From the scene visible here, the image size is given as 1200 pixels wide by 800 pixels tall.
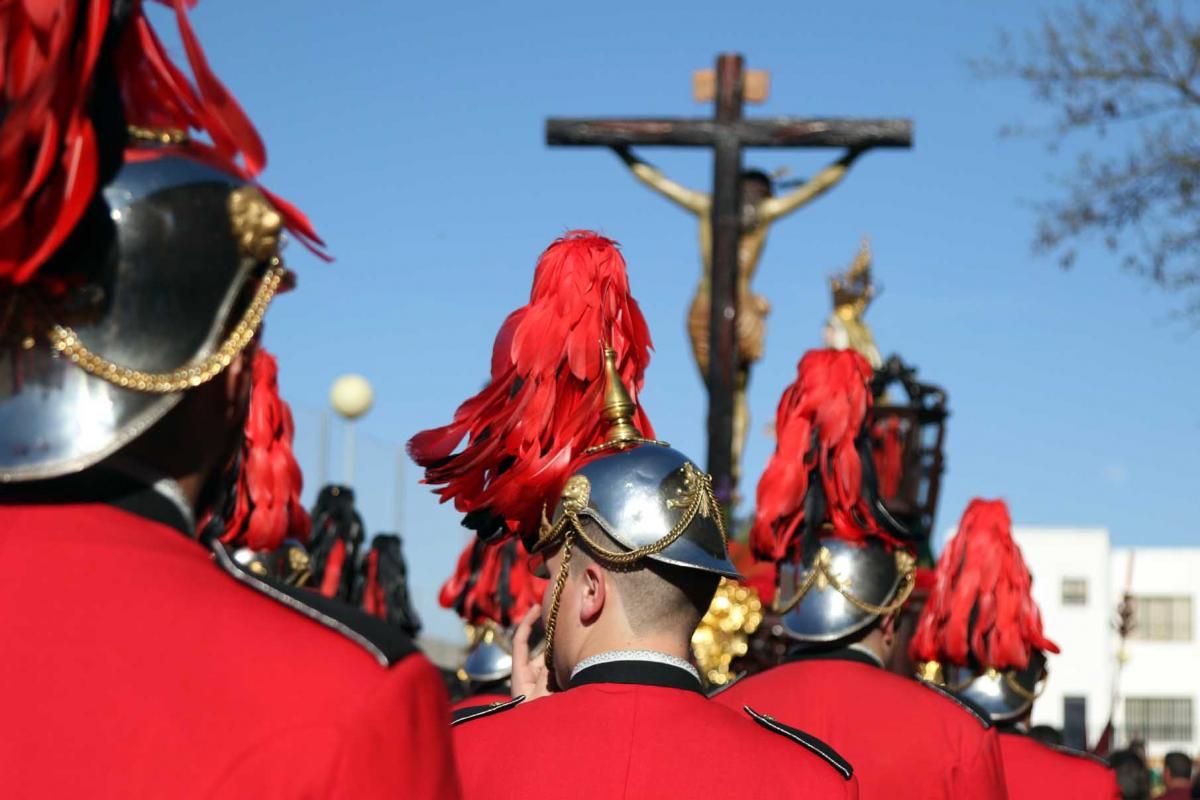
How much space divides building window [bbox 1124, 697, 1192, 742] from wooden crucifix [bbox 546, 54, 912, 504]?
38323 millimetres

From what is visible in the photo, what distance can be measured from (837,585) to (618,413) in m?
2.35

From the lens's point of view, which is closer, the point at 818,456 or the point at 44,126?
the point at 44,126

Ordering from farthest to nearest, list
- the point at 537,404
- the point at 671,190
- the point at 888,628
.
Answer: the point at 671,190 → the point at 888,628 → the point at 537,404

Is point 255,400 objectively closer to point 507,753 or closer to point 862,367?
point 862,367

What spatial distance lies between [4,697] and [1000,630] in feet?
23.0

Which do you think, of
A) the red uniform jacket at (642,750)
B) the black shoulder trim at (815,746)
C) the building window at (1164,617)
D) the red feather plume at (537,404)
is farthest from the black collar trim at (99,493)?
the building window at (1164,617)

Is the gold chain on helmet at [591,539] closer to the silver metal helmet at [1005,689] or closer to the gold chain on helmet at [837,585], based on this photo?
the gold chain on helmet at [837,585]

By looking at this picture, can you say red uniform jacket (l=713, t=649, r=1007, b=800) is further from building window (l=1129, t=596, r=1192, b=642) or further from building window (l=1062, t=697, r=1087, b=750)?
building window (l=1129, t=596, r=1192, b=642)

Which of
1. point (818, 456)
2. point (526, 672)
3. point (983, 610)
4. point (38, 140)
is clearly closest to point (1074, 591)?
point (983, 610)

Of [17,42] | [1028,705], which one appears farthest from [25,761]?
[1028,705]

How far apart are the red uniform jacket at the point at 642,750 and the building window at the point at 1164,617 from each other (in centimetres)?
5235

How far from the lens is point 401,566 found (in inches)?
522

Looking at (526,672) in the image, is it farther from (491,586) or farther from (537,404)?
(491,586)

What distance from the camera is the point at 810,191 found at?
16.7 m
